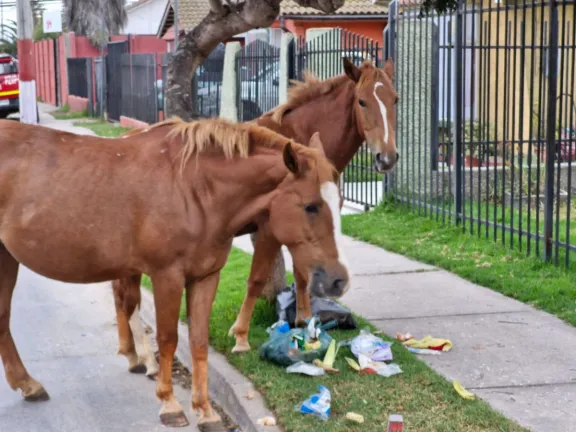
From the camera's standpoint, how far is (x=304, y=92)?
7.66 meters

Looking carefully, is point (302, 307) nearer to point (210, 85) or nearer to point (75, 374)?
point (75, 374)

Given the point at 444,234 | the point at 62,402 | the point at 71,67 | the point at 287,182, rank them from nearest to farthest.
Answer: the point at 287,182
the point at 62,402
the point at 444,234
the point at 71,67

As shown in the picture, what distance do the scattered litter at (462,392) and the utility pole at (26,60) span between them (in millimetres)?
12471

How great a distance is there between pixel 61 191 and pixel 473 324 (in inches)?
141

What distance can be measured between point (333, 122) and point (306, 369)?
7.68ft

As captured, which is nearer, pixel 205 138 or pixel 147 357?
pixel 205 138

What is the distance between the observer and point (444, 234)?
36.3 feet

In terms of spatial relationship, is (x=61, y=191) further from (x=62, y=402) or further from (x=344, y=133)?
(x=344, y=133)

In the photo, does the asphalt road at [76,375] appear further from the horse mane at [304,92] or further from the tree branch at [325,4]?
the tree branch at [325,4]

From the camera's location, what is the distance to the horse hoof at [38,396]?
630 centimetres

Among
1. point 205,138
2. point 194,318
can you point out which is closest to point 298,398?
point 194,318

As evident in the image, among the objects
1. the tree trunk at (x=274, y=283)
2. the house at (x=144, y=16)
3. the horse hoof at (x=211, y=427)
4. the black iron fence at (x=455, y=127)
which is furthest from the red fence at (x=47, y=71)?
the horse hoof at (x=211, y=427)

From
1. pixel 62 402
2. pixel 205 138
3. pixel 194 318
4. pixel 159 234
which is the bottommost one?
pixel 62 402

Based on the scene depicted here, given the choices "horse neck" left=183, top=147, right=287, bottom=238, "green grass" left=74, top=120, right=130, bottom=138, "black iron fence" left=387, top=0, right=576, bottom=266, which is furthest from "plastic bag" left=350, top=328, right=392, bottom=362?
"green grass" left=74, top=120, right=130, bottom=138
